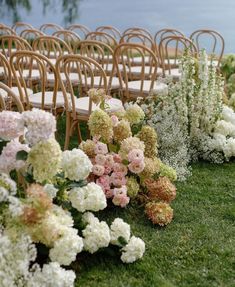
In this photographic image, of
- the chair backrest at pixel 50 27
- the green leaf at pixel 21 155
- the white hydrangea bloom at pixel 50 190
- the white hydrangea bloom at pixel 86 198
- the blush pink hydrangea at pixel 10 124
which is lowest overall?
the chair backrest at pixel 50 27

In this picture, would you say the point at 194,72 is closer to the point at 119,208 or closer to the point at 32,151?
the point at 119,208

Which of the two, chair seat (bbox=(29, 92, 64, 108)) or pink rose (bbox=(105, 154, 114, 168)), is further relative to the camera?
chair seat (bbox=(29, 92, 64, 108))

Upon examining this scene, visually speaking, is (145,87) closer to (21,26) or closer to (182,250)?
(182,250)

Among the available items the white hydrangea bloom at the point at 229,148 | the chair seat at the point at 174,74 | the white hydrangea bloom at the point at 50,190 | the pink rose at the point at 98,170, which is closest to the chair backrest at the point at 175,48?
the chair seat at the point at 174,74

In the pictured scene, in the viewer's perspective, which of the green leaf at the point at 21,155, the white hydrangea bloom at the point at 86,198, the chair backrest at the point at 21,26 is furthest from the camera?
the chair backrest at the point at 21,26

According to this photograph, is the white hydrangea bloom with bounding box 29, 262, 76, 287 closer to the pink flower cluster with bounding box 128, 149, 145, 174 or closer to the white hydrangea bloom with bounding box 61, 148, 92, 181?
the white hydrangea bloom with bounding box 61, 148, 92, 181

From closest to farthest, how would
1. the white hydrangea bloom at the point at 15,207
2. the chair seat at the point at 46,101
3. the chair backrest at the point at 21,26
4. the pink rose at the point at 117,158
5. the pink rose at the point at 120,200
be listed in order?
the white hydrangea bloom at the point at 15,207 → the pink rose at the point at 120,200 → the pink rose at the point at 117,158 → the chair seat at the point at 46,101 → the chair backrest at the point at 21,26

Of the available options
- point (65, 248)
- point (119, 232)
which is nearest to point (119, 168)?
point (119, 232)

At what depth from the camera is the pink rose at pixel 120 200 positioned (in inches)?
129

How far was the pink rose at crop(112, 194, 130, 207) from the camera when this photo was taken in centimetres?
327

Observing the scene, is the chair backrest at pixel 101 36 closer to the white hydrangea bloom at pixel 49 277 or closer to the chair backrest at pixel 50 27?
the chair backrest at pixel 50 27

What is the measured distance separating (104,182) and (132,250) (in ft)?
2.04

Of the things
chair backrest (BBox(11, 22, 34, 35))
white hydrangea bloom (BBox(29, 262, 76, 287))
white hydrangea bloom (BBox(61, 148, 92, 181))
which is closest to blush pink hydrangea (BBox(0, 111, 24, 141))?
white hydrangea bloom (BBox(61, 148, 92, 181))

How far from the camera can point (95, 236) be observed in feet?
8.88
